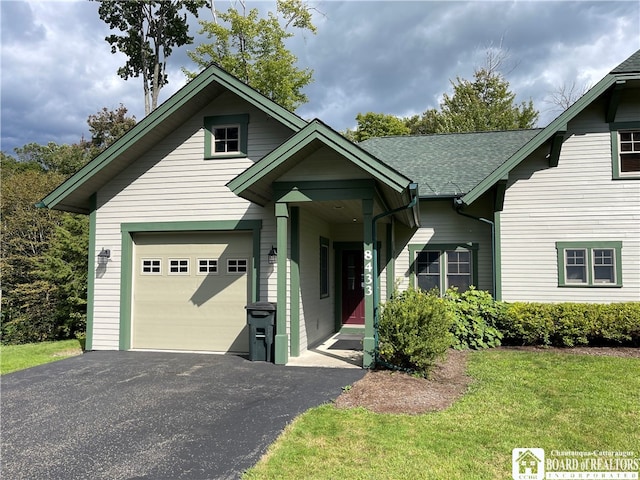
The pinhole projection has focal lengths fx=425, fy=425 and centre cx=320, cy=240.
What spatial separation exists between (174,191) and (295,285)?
134 inches

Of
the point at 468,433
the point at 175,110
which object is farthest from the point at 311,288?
the point at 468,433

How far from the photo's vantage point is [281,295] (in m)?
7.48

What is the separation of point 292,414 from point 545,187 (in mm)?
8367

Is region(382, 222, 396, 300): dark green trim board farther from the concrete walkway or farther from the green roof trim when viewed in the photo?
the green roof trim

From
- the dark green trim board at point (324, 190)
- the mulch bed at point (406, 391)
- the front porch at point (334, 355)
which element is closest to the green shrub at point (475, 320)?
the mulch bed at point (406, 391)

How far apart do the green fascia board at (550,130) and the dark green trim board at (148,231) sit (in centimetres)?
488

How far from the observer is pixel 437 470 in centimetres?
360

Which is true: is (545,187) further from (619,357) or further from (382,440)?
(382,440)

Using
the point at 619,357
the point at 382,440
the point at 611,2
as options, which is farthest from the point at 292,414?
the point at 611,2

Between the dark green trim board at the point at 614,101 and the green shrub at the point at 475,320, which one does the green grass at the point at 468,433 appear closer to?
the green shrub at the point at 475,320

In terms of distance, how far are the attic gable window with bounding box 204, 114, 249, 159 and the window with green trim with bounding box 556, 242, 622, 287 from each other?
7.66 meters

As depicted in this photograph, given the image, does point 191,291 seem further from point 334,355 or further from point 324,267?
point 324,267

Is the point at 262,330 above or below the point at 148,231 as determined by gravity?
below

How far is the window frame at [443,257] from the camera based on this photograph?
10.9 meters
